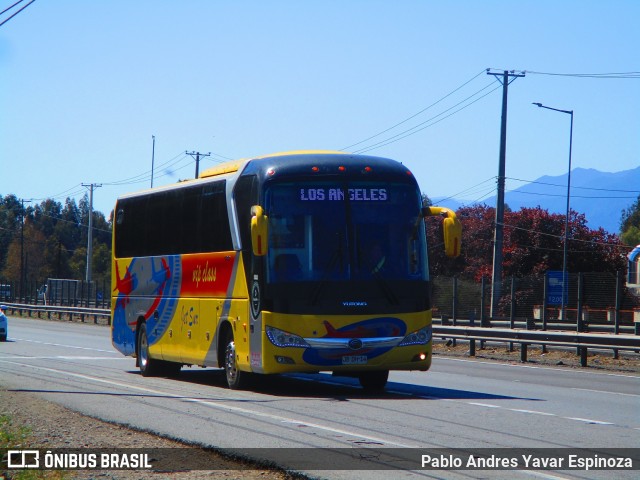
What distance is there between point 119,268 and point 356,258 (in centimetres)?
914

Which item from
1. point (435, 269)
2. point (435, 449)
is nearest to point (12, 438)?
point (435, 449)

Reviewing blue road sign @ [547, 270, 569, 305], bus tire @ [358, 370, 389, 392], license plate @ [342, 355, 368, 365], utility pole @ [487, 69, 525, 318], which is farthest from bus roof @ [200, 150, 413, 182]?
utility pole @ [487, 69, 525, 318]

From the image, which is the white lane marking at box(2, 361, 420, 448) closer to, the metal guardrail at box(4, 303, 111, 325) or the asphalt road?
the asphalt road

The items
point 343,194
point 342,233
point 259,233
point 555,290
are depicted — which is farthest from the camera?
point 555,290

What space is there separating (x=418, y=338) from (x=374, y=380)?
1476mm

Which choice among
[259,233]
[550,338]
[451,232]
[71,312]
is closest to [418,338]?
[451,232]

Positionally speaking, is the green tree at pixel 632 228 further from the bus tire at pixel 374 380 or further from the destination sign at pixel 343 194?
the destination sign at pixel 343 194

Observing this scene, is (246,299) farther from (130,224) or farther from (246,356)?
(130,224)

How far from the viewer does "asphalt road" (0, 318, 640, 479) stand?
11375 millimetres

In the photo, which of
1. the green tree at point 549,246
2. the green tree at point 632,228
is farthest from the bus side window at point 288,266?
the green tree at point 632,228

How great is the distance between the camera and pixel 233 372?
17891mm

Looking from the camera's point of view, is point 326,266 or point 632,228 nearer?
point 326,266

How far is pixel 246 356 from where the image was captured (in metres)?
17.0

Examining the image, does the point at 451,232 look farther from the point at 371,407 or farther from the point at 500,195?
the point at 500,195
